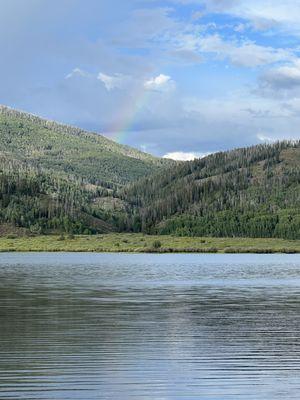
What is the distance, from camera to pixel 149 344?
41.4m

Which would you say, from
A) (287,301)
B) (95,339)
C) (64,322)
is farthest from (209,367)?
(287,301)

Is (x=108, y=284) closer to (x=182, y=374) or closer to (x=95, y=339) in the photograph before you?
(x=95, y=339)

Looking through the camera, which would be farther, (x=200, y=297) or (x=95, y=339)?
(x=200, y=297)

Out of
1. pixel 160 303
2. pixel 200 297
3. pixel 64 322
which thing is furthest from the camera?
pixel 200 297

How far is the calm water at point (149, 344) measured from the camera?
30.2m

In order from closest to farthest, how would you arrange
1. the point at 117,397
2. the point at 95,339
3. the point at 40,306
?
1. the point at 117,397
2. the point at 95,339
3. the point at 40,306

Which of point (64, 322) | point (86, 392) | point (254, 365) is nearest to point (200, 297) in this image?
point (64, 322)

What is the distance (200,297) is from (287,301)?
318 inches

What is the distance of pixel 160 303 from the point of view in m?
66.1

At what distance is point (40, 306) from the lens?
6184cm

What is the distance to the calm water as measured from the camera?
30.2 meters

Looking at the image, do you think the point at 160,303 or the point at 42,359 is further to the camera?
the point at 160,303

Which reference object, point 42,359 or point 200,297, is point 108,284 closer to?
point 200,297

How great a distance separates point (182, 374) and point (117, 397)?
5.20 metres
